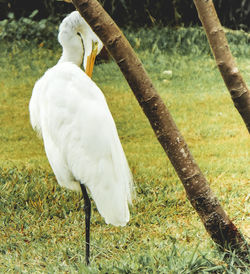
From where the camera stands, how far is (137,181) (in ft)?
11.7

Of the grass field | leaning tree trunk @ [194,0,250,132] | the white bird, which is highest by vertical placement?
leaning tree trunk @ [194,0,250,132]

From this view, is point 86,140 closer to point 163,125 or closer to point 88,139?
point 88,139

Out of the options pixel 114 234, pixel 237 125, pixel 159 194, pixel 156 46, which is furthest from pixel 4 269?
pixel 156 46

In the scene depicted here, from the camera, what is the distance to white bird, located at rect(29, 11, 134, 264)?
2.35m

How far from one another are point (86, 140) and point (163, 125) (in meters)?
0.63

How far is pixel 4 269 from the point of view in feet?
7.94

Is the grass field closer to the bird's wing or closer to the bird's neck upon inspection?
the bird's wing

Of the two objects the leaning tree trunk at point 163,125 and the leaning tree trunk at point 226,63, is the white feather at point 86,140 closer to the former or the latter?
the leaning tree trunk at point 163,125

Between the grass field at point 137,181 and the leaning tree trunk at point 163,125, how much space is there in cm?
13

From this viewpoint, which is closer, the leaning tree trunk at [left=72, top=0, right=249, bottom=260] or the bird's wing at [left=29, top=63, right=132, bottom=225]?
the leaning tree trunk at [left=72, top=0, right=249, bottom=260]

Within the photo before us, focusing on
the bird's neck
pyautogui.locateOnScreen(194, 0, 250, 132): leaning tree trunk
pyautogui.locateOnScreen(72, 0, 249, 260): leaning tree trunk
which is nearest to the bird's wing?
the bird's neck

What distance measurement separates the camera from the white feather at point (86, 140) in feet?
7.72

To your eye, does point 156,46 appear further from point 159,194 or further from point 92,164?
point 92,164

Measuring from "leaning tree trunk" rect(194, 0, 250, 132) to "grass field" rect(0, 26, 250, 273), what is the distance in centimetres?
63
